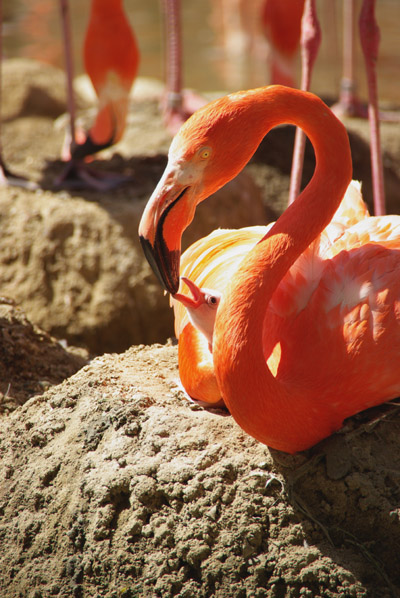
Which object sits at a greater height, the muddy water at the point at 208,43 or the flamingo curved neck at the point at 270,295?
the muddy water at the point at 208,43

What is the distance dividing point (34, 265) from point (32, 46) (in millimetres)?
7440

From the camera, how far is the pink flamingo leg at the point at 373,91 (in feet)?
10.3

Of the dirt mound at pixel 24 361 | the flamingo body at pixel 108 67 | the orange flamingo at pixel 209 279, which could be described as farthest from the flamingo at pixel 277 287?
the flamingo body at pixel 108 67

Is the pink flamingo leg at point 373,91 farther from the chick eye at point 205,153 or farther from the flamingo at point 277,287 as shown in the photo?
the chick eye at point 205,153

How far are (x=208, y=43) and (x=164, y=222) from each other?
31.0 ft

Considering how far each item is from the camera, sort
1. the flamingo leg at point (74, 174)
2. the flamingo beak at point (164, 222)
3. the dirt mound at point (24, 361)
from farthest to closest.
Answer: the flamingo leg at point (74, 174), the dirt mound at point (24, 361), the flamingo beak at point (164, 222)

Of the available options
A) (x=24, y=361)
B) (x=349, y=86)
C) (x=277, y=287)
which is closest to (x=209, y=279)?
(x=277, y=287)

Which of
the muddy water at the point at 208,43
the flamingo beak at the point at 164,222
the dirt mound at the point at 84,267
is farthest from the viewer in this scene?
the muddy water at the point at 208,43

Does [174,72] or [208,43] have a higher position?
[208,43]

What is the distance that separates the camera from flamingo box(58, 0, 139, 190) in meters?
4.29

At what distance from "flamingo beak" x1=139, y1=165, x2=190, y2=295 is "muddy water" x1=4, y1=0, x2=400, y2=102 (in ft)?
22.0

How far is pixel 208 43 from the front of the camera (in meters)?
10.6

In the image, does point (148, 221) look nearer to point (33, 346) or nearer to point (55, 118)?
point (33, 346)

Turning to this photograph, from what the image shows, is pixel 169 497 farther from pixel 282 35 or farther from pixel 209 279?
pixel 282 35
